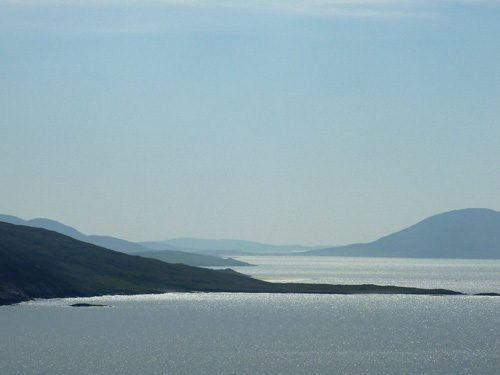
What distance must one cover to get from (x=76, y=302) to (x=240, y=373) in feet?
263

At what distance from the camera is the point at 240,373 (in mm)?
79000

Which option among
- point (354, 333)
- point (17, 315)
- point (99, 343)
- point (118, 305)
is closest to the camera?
point (99, 343)

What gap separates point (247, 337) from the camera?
110250mm

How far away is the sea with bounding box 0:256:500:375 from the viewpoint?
83.2m

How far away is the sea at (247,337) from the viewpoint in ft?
273

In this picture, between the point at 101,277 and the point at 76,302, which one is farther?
the point at 101,277

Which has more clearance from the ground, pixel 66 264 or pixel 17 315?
pixel 66 264

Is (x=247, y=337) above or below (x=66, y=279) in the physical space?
below

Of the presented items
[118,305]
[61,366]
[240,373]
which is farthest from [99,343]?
[118,305]

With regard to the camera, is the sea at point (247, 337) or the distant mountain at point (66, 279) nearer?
the sea at point (247, 337)

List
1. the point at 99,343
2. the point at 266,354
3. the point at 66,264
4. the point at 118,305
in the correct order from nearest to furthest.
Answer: the point at 266,354
the point at 99,343
the point at 118,305
the point at 66,264

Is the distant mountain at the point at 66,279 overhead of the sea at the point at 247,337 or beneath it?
overhead

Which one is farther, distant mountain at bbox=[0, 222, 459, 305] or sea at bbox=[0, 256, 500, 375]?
distant mountain at bbox=[0, 222, 459, 305]

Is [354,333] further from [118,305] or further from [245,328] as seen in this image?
[118,305]
